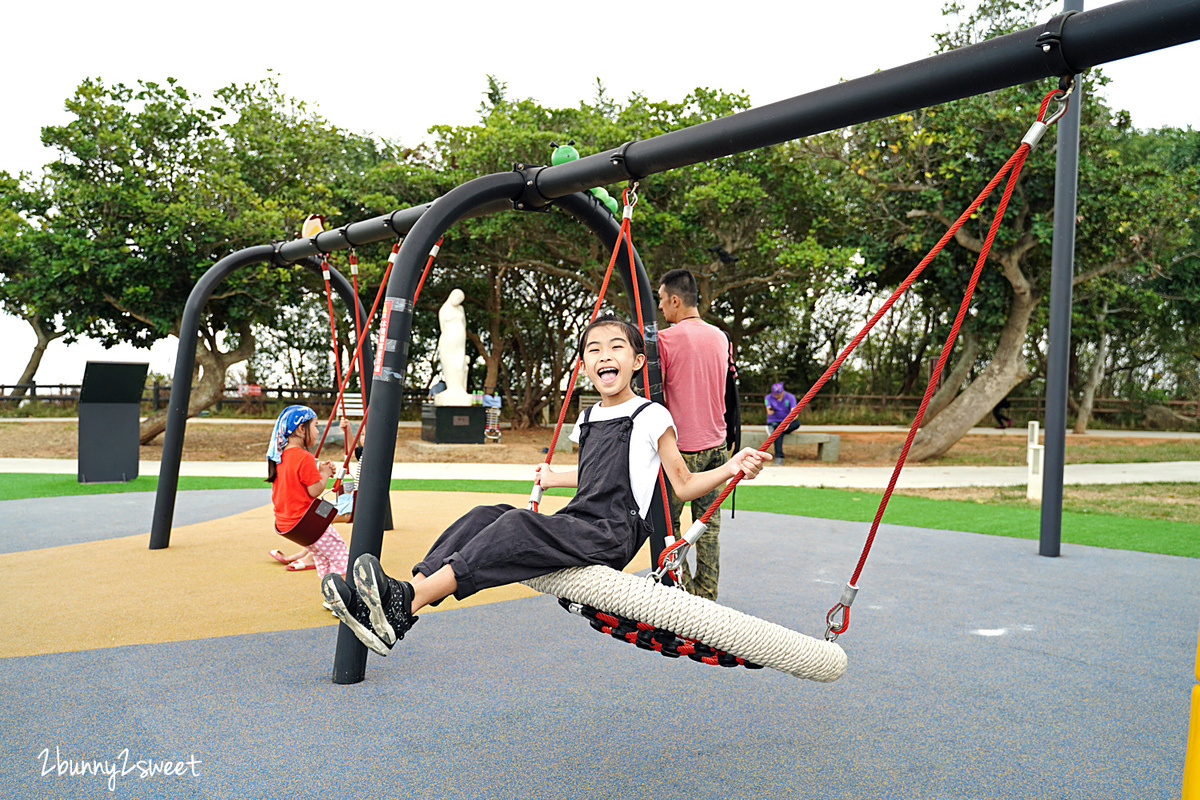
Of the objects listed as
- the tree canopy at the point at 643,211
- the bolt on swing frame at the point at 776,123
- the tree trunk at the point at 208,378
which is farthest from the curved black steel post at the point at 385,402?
the tree trunk at the point at 208,378

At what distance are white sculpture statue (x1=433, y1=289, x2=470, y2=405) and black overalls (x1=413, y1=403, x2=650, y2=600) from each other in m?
12.7

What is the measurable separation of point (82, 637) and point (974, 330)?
14.8m

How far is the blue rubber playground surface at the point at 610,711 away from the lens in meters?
2.28

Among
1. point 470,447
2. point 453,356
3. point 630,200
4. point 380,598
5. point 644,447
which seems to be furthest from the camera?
point 453,356

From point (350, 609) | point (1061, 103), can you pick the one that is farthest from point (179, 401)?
point (1061, 103)

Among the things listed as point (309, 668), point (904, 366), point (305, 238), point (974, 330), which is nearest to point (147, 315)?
point (305, 238)

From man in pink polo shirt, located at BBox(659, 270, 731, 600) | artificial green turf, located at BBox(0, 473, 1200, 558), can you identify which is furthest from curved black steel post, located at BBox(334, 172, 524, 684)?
artificial green turf, located at BBox(0, 473, 1200, 558)

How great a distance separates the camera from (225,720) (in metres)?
2.65

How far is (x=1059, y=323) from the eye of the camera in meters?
5.87

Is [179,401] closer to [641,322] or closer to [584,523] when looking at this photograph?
[641,322]

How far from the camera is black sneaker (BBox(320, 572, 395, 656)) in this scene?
7.04 ft

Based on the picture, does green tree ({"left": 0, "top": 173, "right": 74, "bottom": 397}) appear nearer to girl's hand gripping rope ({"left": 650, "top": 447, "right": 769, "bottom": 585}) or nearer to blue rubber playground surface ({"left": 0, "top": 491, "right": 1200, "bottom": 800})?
blue rubber playground surface ({"left": 0, "top": 491, "right": 1200, "bottom": 800})

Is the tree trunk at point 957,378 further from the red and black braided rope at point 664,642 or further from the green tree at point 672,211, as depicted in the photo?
the red and black braided rope at point 664,642

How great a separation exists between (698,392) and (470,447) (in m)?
11.4
